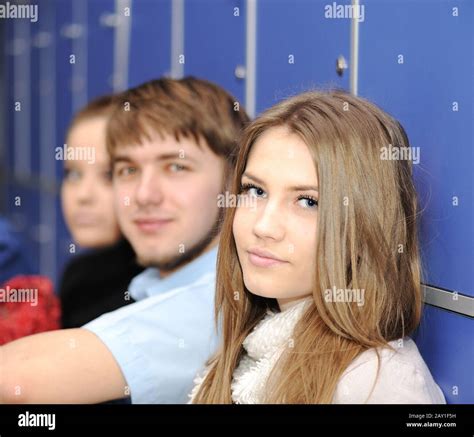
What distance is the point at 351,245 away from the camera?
1094 mm

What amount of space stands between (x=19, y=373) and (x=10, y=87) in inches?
113

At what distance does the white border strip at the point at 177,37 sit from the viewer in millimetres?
1889

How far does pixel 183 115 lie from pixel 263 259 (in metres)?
0.47

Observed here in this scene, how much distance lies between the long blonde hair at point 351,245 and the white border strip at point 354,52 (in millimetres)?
177

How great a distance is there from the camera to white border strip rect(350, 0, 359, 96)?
1.33 meters

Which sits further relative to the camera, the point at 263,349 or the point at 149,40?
the point at 149,40

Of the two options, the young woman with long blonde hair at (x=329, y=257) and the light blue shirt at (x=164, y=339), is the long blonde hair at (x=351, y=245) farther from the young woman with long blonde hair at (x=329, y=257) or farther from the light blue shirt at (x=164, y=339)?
the light blue shirt at (x=164, y=339)

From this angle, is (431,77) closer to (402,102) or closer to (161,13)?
(402,102)

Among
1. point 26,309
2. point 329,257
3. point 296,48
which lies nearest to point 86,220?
point 26,309

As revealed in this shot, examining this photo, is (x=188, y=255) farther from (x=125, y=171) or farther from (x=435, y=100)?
(x=435, y=100)

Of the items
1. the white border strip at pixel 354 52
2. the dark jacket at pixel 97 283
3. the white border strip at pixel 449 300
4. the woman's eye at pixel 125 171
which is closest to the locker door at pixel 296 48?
the white border strip at pixel 354 52

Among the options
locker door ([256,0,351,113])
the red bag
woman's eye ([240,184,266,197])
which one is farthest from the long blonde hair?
the red bag

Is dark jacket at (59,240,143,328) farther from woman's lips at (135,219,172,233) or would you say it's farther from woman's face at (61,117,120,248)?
woman's lips at (135,219,172,233)
